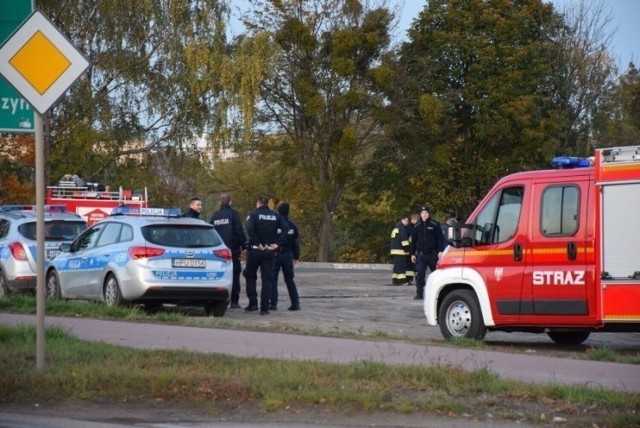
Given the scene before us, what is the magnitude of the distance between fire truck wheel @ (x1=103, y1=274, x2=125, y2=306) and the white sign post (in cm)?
825

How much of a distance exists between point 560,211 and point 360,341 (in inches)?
113

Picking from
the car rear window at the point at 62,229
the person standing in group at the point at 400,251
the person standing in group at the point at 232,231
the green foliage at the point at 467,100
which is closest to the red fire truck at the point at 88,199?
the person standing in group at the point at 400,251

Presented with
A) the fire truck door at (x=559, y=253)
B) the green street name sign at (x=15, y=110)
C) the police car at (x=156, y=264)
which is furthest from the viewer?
the police car at (x=156, y=264)

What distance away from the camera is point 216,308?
1991cm

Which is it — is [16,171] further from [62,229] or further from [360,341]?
[360,341]

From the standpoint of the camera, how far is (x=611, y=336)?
1836cm

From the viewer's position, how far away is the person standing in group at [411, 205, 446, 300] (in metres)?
25.2

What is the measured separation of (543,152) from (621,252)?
137ft

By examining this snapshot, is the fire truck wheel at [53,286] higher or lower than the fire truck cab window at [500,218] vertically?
lower

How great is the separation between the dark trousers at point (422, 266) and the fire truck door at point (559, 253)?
972 cm

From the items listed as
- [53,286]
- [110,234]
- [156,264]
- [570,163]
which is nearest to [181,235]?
[156,264]

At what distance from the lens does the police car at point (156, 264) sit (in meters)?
19.0

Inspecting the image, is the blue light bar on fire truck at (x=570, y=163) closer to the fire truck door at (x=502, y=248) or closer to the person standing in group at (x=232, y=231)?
the fire truck door at (x=502, y=248)

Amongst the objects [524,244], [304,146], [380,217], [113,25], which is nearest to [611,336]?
[524,244]
